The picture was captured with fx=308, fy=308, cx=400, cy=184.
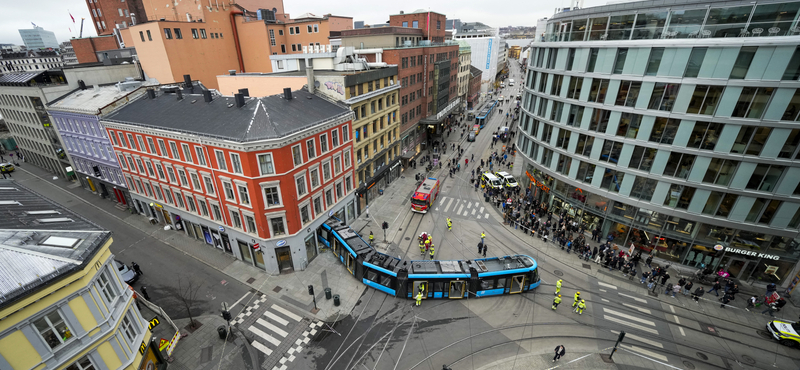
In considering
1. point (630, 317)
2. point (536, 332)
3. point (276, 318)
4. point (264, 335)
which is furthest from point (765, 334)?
point (264, 335)

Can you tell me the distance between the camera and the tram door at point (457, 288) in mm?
26375

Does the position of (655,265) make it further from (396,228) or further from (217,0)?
(217,0)

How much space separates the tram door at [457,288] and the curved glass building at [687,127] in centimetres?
1690

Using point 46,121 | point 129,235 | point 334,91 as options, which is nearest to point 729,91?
point 334,91

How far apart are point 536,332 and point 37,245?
1200 inches

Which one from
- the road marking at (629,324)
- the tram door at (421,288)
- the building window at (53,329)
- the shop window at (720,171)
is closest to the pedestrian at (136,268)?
the building window at (53,329)

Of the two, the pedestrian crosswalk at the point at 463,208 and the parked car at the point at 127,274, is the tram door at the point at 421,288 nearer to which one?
the pedestrian crosswalk at the point at 463,208

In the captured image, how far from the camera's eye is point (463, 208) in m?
43.7

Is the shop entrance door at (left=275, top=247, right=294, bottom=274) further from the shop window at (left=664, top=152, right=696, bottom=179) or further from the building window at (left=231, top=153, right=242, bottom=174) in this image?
the shop window at (left=664, top=152, right=696, bottom=179)

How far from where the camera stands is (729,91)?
24281mm

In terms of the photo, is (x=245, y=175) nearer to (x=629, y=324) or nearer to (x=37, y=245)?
(x=37, y=245)

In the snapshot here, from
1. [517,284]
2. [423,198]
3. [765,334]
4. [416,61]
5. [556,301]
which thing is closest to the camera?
[765,334]

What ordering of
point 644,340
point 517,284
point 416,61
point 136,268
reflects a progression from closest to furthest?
point 644,340 < point 517,284 < point 136,268 < point 416,61

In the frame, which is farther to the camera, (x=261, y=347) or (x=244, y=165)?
(x=244, y=165)
